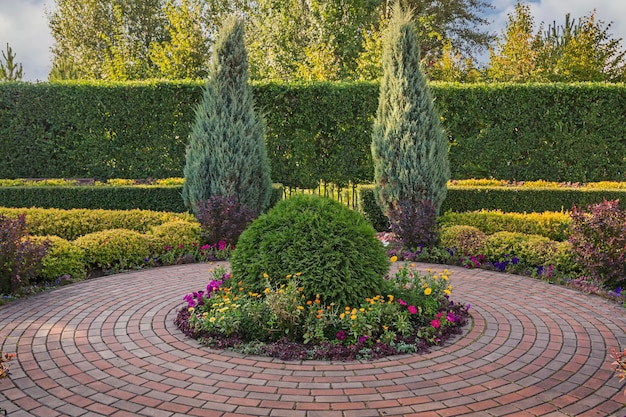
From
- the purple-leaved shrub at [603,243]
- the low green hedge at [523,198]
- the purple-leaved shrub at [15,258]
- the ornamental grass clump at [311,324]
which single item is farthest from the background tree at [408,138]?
the purple-leaved shrub at [15,258]

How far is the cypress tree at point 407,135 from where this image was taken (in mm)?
8320

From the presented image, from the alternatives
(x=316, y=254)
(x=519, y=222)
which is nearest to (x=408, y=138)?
(x=519, y=222)

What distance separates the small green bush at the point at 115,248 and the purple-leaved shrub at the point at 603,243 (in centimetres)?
616

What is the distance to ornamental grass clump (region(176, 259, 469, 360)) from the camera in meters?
4.10

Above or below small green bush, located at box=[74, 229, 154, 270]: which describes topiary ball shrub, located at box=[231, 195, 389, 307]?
above

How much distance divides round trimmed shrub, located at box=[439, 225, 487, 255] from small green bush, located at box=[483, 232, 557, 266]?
4.7 inches

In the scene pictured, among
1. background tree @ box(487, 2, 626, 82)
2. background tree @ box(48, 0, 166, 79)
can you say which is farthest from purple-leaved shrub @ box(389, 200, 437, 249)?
background tree @ box(48, 0, 166, 79)

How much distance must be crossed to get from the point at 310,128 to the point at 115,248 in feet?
21.3

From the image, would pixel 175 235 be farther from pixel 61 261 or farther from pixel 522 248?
pixel 522 248

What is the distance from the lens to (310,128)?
41.1 feet

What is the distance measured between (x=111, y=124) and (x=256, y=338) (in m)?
9.94

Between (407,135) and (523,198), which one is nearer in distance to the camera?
(407,135)

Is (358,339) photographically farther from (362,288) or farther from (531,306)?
(531,306)

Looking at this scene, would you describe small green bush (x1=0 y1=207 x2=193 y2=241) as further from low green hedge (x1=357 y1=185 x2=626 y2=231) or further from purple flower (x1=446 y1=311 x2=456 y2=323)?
low green hedge (x1=357 y1=185 x2=626 y2=231)
